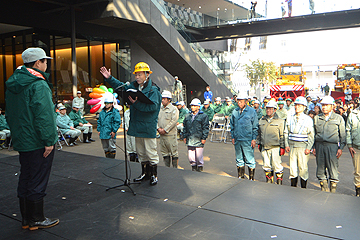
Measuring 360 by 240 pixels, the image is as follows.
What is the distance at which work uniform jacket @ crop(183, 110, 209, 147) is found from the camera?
725 centimetres

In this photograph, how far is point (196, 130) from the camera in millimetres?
7309

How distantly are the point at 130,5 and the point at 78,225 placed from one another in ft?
43.6

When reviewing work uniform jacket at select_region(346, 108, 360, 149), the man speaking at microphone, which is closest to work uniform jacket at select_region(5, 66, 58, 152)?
the man speaking at microphone

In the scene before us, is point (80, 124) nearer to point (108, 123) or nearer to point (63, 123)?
point (63, 123)

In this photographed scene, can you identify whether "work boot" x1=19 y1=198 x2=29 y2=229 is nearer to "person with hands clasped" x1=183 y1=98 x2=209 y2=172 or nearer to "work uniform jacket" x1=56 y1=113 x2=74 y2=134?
"person with hands clasped" x1=183 y1=98 x2=209 y2=172

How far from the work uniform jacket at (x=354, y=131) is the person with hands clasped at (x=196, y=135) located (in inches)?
119

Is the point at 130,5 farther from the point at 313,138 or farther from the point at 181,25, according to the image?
the point at 313,138

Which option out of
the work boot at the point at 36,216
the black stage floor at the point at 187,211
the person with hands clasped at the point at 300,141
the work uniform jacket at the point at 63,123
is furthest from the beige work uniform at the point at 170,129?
the work uniform jacket at the point at 63,123

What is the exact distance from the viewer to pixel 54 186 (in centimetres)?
532

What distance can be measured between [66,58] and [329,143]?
15.1 m

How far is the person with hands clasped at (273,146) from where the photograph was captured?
20.9 feet

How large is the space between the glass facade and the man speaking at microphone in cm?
1242

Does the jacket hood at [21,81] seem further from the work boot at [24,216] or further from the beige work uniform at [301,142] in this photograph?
the beige work uniform at [301,142]

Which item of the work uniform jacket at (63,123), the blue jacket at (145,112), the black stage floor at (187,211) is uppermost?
the blue jacket at (145,112)
